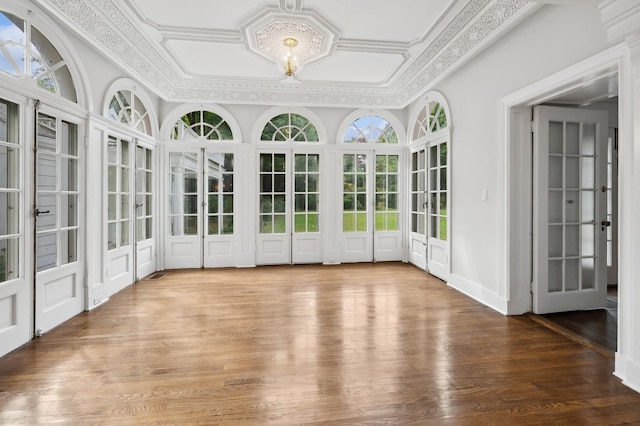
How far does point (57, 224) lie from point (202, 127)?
10.7 feet

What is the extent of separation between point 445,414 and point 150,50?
507 cm

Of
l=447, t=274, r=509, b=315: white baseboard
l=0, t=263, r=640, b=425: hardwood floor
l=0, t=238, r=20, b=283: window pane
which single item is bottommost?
l=0, t=263, r=640, b=425: hardwood floor

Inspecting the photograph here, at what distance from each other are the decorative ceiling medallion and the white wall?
1814 millimetres

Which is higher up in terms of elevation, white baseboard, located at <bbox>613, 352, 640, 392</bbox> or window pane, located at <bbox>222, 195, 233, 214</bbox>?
window pane, located at <bbox>222, 195, 233, 214</bbox>

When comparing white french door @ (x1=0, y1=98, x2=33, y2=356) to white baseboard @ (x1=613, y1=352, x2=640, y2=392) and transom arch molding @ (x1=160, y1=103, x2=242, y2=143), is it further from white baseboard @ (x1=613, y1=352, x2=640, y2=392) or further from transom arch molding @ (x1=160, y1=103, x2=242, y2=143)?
white baseboard @ (x1=613, y1=352, x2=640, y2=392)

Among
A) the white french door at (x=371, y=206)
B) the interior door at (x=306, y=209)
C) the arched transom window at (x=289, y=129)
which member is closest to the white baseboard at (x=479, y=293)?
the white french door at (x=371, y=206)

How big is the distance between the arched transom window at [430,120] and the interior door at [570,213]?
5.35ft

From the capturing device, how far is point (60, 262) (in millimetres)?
3420

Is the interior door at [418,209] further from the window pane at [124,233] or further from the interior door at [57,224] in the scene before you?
the interior door at [57,224]

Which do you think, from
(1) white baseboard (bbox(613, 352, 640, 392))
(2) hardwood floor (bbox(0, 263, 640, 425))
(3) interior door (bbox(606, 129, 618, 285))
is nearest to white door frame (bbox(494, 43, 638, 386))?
(1) white baseboard (bbox(613, 352, 640, 392))

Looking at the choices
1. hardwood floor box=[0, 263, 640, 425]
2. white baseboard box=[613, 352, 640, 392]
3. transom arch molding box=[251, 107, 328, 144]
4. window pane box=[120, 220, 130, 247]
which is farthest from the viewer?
transom arch molding box=[251, 107, 328, 144]

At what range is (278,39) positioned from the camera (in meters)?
4.18

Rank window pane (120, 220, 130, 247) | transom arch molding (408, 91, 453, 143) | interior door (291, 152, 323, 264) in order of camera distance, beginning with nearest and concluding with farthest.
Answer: window pane (120, 220, 130, 247) → transom arch molding (408, 91, 453, 143) → interior door (291, 152, 323, 264)

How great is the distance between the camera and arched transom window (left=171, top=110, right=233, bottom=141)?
6098 millimetres
